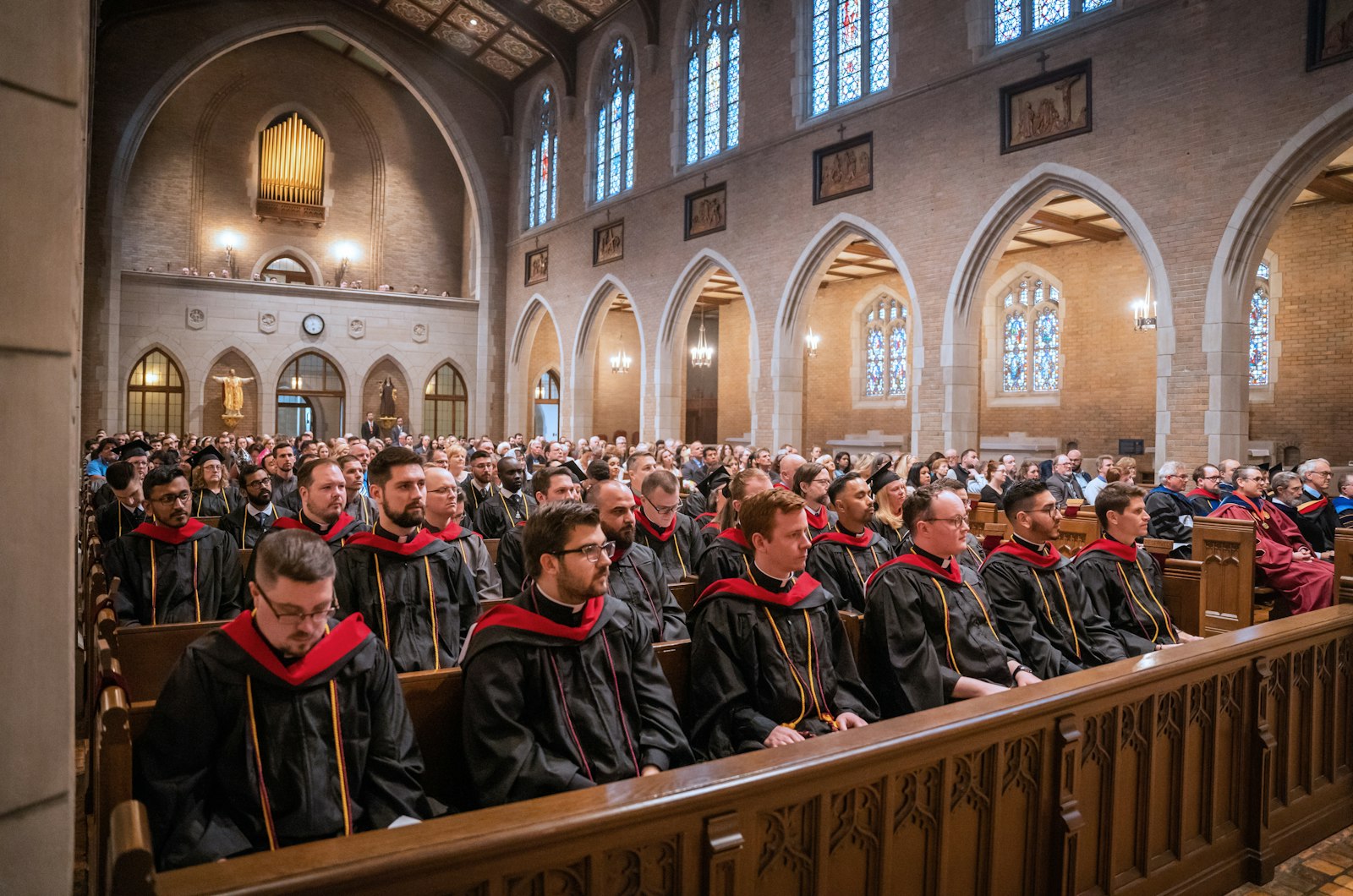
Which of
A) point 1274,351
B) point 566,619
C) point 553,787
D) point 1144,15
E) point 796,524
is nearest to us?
point 553,787

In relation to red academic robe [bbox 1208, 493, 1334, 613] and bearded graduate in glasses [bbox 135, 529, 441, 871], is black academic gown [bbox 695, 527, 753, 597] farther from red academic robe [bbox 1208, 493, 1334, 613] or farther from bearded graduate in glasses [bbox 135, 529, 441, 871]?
red academic robe [bbox 1208, 493, 1334, 613]

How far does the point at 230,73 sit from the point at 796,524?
24318 mm

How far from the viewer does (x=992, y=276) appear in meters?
11.7

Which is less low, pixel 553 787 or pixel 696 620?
pixel 696 620

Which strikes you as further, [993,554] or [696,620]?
[993,554]

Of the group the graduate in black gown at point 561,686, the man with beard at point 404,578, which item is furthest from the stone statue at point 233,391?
the graduate in black gown at point 561,686

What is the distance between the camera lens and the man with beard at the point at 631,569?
3.81 metres

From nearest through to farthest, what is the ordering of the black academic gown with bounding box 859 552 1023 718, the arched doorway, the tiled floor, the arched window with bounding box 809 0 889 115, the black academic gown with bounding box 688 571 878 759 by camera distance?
the black academic gown with bounding box 688 571 878 759 < the tiled floor < the black academic gown with bounding box 859 552 1023 718 < the arched window with bounding box 809 0 889 115 < the arched doorway

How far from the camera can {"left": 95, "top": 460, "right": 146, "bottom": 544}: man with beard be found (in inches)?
219

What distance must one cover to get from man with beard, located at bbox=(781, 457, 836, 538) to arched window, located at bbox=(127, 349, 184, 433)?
18.6 m

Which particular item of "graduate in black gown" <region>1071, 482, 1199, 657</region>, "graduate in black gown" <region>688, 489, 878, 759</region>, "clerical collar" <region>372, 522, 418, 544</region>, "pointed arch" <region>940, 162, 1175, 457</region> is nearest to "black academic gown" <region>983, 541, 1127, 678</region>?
"graduate in black gown" <region>1071, 482, 1199, 657</region>

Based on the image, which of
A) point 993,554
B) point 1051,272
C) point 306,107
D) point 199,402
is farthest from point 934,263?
point 306,107

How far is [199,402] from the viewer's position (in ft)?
63.8

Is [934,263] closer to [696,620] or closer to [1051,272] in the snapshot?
[1051,272]
